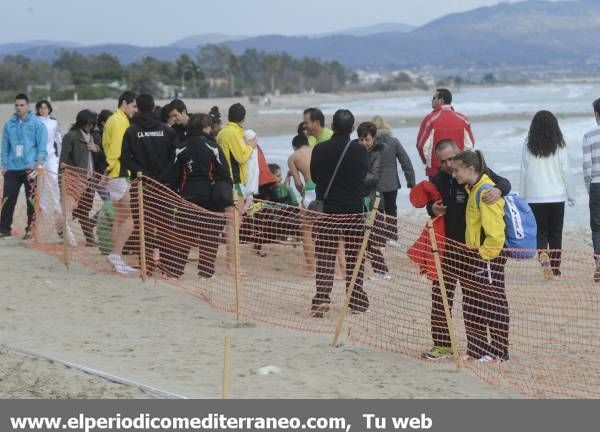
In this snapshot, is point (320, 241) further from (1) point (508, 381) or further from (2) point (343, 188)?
(1) point (508, 381)

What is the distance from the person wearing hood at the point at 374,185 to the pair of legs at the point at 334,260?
42 cm

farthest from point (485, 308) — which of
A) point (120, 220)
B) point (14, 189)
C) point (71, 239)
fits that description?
point (14, 189)

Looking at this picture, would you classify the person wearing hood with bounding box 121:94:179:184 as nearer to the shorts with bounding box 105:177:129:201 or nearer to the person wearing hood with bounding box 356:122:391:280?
the shorts with bounding box 105:177:129:201

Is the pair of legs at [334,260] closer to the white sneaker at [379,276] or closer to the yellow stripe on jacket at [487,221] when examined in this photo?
the white sneaker at [379,276]

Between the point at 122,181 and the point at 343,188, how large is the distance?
2.72m

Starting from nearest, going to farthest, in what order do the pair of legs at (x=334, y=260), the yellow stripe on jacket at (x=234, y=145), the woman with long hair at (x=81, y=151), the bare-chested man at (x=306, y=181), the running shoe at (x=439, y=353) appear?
the running shoe at (x=439, y=353) < the pair of legs at (x=334, y=260) < the bare-chested man at (x=306, y=181) < the yellow stripe on jacket at (x=234, y=145) < the woman with long hair at (x=81, y=151)

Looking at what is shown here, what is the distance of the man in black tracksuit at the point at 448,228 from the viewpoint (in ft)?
24.4

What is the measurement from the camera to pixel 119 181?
1088 centimetres

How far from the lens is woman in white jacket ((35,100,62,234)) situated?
12516 millimetres

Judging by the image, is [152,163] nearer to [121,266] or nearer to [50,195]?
[121,266]

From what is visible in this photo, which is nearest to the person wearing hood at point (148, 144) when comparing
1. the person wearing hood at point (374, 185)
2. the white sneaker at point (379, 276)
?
the person wearing hood at point (374, 185)

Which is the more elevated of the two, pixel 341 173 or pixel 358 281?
pixel 341 173

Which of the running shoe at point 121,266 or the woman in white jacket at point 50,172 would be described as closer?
the running shoe at point 121,266

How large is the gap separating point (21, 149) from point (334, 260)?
4949mm
